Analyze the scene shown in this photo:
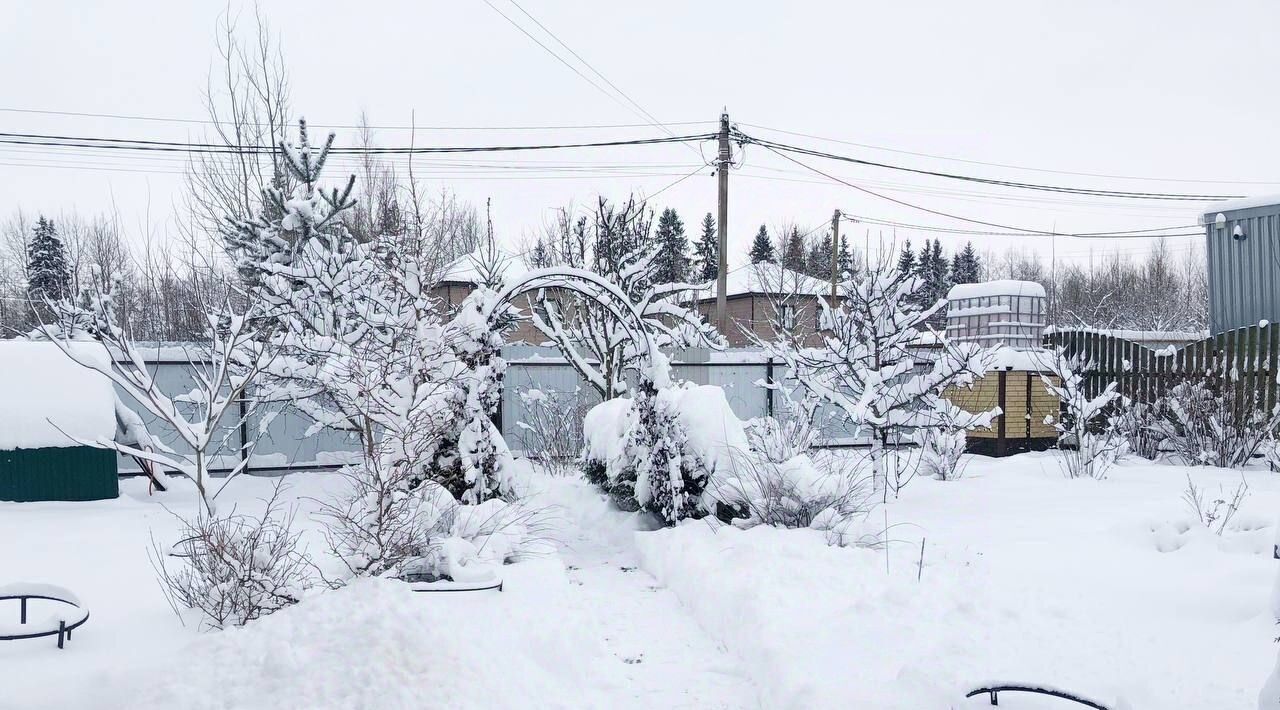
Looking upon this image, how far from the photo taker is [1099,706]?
10.3 ft

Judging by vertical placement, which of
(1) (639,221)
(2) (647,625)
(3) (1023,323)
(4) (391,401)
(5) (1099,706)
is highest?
(1) (639,221)

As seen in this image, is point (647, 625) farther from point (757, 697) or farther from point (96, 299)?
point (96, 299)

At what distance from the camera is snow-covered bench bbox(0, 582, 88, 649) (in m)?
3.81

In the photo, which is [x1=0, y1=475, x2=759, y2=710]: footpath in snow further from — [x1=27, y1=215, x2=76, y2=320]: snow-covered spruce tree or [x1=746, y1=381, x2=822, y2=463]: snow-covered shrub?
[x1=27, y1=215, x2=76, y2=320]: snow-covered spruce tree

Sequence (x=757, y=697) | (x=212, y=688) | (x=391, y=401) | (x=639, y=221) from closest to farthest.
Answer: (x=212, y=688), (x=757, y=697), (x=391, y=401), (x=639, y=221)

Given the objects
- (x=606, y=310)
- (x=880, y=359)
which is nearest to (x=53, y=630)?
(x=880, y=359)

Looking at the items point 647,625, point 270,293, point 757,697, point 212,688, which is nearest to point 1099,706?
point 757,697

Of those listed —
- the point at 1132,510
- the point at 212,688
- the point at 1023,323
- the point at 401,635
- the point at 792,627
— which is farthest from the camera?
the point at 1023,323

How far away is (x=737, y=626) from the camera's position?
4.96m

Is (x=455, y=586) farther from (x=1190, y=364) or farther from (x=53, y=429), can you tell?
(x=1190, y=364)

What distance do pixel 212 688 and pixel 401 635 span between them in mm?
791

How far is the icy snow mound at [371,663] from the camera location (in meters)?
3.34

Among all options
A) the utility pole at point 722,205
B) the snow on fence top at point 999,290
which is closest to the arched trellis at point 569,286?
the snow on fence top at point 999,290

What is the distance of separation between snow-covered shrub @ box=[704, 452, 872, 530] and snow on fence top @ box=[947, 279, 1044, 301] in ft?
21.8
